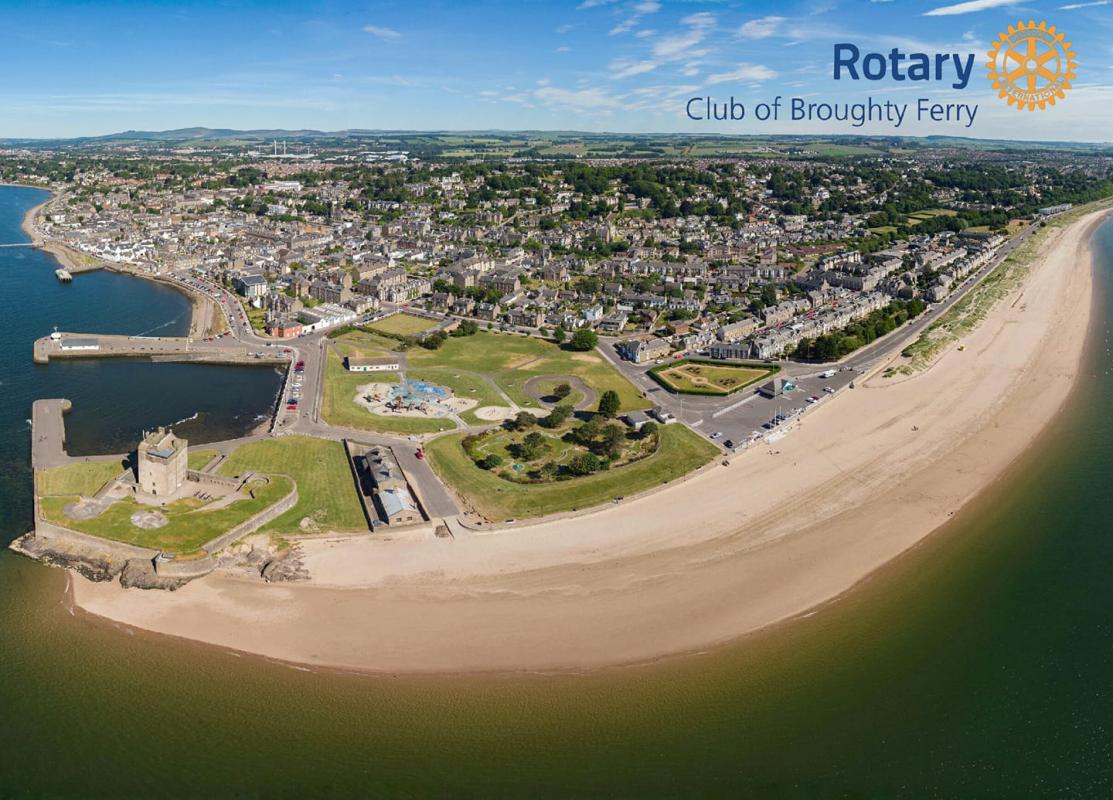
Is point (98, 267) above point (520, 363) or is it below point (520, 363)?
above

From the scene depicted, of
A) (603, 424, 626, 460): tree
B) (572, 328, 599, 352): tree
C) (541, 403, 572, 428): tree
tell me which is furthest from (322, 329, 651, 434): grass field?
(603, 424, 626, 460): tree

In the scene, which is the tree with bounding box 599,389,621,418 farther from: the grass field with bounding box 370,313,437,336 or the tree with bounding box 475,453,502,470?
the grass field with bounding box 370,313,437,336

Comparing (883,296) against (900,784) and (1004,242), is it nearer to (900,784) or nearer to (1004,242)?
(1004,242)

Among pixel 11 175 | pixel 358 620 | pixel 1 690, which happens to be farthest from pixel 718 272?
pixel 11 175

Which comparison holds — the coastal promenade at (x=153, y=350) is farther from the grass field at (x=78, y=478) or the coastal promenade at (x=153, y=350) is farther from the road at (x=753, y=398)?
the road at (x=753, y=398)

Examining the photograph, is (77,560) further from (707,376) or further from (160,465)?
(707,376)

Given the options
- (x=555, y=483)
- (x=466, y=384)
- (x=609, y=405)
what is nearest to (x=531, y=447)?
(x=555, y=483)

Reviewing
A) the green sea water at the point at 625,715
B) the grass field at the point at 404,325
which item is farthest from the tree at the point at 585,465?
the grass field at the point at 404,325
